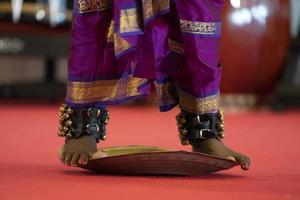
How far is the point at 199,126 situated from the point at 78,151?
0.28m

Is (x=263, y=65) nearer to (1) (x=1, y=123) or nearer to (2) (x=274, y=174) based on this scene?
(1) (x=1, y=123)

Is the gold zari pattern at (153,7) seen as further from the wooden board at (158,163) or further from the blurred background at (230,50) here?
the blurred background at (230,50)

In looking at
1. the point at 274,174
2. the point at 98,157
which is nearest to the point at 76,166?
the point at 98,157

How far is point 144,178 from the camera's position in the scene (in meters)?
1.63

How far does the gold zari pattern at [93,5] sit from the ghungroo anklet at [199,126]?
30cm

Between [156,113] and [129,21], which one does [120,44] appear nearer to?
Answer: [129,21]

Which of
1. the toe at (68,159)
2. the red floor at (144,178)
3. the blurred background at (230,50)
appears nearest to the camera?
the red floor at (144,178)

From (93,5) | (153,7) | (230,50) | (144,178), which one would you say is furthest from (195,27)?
(230,50)

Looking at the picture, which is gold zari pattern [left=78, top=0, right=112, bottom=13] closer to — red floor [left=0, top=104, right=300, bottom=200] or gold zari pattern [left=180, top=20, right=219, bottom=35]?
gold zari pattern [left=180, top=20, right=219, bottom=35]

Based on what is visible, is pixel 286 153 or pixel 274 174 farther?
pixel 286 153

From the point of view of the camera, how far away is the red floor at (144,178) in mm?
1432

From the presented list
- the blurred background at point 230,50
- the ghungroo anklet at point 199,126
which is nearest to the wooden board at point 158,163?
the ghungroo anklet at point 199,126

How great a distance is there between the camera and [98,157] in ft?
5.44

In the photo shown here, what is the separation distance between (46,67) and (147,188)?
3.98 meters
